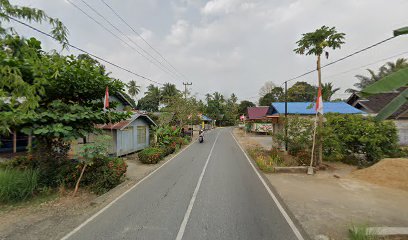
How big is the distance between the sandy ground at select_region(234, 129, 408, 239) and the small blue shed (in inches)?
427

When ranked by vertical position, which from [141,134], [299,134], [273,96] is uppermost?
[273,96]

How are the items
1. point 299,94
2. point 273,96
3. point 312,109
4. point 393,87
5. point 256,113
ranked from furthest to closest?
1. point 273,96
2. point 299,94
3. point 256,113
4. point 312,109
5. point 393,87

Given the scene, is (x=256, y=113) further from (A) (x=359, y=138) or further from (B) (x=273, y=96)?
(A) (x=359, y=138)

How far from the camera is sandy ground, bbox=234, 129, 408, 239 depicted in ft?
18.2

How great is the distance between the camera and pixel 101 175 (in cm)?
844

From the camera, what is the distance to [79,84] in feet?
25.5

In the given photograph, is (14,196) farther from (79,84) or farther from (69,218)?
(79,84)

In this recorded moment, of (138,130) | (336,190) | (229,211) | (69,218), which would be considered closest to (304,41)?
(336,190)

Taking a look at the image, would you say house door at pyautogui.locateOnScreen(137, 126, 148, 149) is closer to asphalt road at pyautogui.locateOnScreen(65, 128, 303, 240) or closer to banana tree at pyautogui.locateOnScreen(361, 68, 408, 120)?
asphalt road at pyautogui.locateOnScreen(65, 128, 303, 240)

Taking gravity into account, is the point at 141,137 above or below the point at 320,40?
below

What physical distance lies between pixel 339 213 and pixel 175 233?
4.67 m

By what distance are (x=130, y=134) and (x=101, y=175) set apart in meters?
9.21

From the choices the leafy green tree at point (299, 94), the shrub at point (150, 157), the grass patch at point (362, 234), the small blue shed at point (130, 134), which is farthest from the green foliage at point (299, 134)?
the leafy green tree at point (299, 94)

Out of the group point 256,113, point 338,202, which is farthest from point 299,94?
point 338,202
